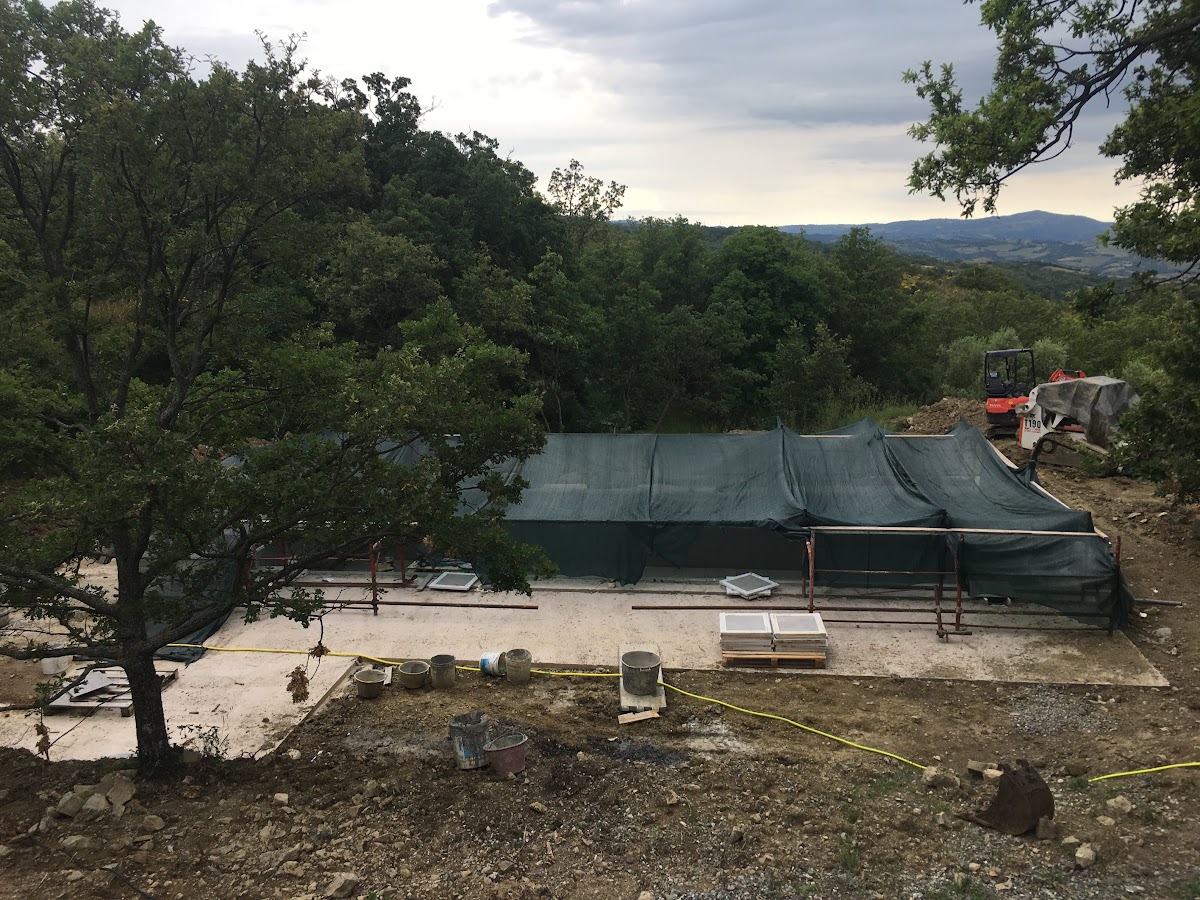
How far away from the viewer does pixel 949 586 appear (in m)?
13.7

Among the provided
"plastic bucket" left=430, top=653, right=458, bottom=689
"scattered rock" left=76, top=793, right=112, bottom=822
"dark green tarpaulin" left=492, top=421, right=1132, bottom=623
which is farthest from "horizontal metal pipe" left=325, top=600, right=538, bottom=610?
"scattered rock" left=76, top=793, right=112, bottom=822

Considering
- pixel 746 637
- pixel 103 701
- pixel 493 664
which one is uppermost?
pixel 746 637

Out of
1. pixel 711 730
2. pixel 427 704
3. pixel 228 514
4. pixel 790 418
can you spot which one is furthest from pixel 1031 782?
pixel 790 418

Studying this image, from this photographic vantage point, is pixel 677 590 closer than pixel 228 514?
No

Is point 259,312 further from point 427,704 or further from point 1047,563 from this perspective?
point 1047,563

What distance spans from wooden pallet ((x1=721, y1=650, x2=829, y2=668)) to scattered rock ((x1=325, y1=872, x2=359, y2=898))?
6.18 meters

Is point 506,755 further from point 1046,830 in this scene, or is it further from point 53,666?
point 53,666

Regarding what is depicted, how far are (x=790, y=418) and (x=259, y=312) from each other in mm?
21870

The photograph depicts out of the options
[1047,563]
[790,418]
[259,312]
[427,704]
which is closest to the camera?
[259,312]

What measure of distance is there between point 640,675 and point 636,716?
1.86ft

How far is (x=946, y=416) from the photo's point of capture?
24.5m

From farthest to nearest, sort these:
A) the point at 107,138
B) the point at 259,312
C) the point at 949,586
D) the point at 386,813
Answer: the point at 949,586 < the point at 259,312 < the point at 386,813 < the point at 107,138

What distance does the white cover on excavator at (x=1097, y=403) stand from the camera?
19.3m

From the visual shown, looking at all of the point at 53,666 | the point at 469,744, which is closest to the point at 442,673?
the point at 469,744
